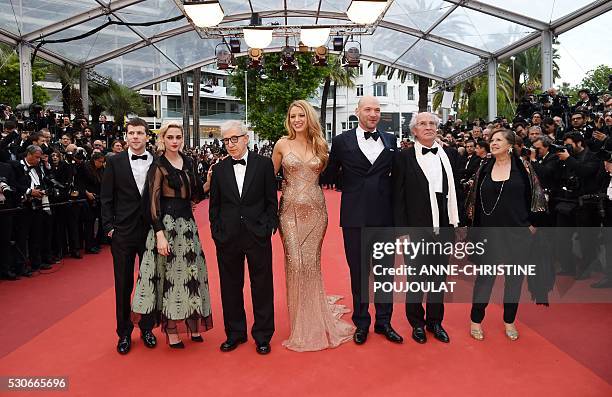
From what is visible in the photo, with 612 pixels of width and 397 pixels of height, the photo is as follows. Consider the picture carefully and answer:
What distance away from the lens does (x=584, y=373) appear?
3.30 m

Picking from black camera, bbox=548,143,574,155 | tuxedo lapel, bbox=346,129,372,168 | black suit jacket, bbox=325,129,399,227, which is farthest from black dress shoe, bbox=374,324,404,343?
black camera, bbox=548,143,574,155

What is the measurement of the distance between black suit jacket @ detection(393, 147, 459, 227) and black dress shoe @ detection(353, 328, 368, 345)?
88cm

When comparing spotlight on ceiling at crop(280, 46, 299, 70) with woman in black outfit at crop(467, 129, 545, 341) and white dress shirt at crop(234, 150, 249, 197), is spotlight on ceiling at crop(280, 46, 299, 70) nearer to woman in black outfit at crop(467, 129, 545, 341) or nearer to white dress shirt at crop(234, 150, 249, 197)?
woman in black outfit at crop(467, 129, 545, 341)

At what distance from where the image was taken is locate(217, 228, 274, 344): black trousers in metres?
3.77

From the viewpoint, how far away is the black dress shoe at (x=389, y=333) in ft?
12.7

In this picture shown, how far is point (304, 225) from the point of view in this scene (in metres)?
3.88

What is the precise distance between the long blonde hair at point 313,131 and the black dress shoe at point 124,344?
6.56 ft

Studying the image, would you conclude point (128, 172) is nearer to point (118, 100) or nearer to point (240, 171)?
point (240, 171)

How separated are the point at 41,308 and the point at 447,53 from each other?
44.8 ft

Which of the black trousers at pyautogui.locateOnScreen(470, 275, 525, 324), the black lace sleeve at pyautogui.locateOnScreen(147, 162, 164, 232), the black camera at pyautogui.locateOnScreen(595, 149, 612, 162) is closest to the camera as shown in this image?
the black lace sleeve at pyautogui.locateOnScreen(147, 162, 164, 232)

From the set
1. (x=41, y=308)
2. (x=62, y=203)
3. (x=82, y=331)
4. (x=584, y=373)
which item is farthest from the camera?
(x=62, y=203)

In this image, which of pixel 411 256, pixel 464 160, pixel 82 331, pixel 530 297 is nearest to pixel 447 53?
pixel 464 160

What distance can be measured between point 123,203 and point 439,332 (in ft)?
8.74

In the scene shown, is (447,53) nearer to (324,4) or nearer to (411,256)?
(324,4)
